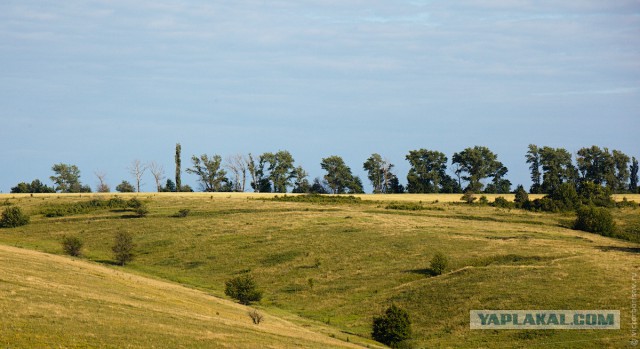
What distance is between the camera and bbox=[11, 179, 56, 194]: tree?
167550mm

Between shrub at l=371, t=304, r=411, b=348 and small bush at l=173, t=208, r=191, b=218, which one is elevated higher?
small bush at l=173, t=208, r=191, b=218

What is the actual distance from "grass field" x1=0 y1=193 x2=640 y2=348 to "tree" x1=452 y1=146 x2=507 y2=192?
189ft

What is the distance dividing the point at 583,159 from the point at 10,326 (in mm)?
173050

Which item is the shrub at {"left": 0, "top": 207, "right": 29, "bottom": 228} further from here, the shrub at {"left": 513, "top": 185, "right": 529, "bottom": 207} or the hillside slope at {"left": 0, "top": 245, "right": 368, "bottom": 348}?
the shrub at {"left": 513, "top": 185, "right": 529, "bottom": 207}

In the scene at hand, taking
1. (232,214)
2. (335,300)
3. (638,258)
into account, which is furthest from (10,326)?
(232,214)

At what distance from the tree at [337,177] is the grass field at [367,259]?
62167mm

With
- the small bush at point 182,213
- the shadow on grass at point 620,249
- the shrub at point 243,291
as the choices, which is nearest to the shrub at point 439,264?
the shrub at point 243,291

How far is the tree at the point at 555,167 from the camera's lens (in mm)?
181587

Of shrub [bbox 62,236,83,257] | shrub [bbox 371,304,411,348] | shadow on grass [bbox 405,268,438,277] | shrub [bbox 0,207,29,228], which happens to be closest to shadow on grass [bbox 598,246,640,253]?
shadow on grass [bbox 405,268,438,277]

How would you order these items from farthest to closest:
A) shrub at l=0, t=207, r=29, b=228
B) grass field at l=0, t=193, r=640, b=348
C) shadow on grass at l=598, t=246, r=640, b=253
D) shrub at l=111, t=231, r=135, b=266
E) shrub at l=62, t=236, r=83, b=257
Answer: shrub at l=0, t=207, r=29, b=228
shadow on grass at l=598, t=246, r=640, b=253
shrub at l=62, t=236, r=83, b=257
shrub at l=111, t=231, r=135, b=266
grass field at l=0, t=193, r=640, b=348

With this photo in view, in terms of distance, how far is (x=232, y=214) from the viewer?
111m

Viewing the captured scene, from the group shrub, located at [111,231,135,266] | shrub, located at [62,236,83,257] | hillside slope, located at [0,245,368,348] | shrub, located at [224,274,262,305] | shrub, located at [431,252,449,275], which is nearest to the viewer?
hillside slope, located at [0,245,368,348]

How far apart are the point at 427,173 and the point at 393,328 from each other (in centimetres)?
13908

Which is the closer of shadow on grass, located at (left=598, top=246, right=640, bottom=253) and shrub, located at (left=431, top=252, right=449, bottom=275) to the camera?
shrub, located at (left=431, top=252, right=449, bottom=275)
